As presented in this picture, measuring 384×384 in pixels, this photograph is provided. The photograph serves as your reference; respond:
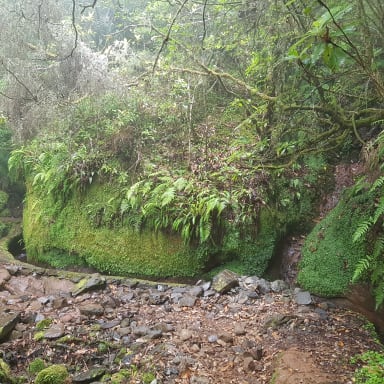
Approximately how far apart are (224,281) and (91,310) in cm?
208

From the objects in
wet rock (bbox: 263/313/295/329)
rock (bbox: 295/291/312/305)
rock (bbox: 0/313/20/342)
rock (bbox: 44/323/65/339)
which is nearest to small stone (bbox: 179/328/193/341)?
wet rock (bbox: 263/313/295/329)

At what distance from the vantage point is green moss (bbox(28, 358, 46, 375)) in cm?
385

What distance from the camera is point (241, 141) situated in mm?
5930

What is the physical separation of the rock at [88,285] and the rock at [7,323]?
115 centimetres

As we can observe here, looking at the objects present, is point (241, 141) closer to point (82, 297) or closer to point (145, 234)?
point (145, 234)

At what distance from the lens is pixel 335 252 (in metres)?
5.37

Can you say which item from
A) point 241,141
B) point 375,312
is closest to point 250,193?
point 241,141

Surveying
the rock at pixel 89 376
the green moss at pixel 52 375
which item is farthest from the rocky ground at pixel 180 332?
the green moss at pixel 52 375

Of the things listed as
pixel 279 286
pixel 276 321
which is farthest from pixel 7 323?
pixel 279 286

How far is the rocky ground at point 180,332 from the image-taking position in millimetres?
3740

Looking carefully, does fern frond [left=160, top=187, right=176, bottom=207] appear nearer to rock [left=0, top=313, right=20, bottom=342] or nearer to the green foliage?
rock [left=0, top=313, right=20, bottom=342]

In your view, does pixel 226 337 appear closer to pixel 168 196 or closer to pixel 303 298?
pixel 303 298

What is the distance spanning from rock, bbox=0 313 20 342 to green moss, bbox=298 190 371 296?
13.6ft

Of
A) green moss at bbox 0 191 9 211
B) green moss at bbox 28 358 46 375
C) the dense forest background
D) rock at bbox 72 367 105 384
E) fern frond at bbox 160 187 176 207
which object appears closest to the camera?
rock at bbox 72 367 105 384
